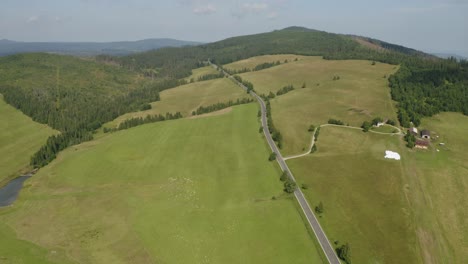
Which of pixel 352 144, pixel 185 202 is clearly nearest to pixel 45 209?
pixel 185 202

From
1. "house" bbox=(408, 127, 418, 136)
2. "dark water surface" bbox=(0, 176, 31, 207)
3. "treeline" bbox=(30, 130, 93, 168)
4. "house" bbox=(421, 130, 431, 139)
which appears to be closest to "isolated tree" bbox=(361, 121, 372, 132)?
"house" bbox=(408, 127, 418, 136)

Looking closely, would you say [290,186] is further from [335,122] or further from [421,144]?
[335,122]

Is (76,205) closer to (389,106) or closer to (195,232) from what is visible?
(195,232)

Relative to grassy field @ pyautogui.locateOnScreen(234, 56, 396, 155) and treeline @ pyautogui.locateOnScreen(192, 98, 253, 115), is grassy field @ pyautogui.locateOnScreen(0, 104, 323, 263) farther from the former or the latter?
treeline @ pyautogui.locateOnScreen(192, 98, 253, 115)

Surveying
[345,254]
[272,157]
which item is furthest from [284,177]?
[345,254]

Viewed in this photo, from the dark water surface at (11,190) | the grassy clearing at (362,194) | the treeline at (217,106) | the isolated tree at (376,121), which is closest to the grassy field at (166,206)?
the dark water surface at (11,190)
